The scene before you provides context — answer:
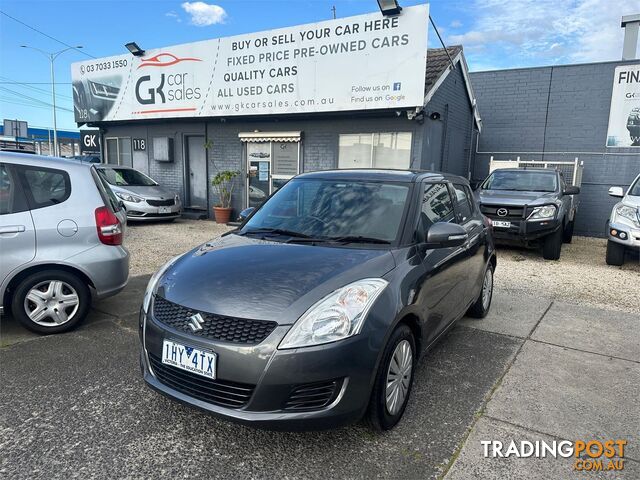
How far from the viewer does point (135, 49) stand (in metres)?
12.4

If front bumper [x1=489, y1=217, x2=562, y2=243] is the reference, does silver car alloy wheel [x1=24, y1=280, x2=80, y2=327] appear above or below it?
below

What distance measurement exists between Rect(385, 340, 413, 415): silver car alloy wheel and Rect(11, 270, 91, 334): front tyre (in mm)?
3015

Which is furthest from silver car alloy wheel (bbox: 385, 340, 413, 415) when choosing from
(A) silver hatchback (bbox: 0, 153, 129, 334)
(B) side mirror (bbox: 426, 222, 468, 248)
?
(A) silver hatchback (bbox: 0, 153, 129, 334)

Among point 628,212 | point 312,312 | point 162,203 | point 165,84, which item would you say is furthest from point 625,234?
point 165,84

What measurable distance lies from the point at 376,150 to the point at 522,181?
10.1 feet

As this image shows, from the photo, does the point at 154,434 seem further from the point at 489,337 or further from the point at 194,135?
the point at 194,135

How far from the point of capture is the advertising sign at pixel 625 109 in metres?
10.8

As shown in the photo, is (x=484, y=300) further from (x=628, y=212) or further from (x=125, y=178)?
(x=125, y=178)

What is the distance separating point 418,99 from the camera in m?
8.64

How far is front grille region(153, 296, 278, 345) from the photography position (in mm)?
2256

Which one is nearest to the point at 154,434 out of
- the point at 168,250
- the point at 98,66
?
the point at 168,250

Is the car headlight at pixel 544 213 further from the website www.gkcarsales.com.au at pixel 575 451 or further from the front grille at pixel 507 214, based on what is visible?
the website www.gkcarsales.com.au at pixel 575 451

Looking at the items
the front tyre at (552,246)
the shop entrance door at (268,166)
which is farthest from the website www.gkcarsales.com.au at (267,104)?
the front tyre at (552,246)

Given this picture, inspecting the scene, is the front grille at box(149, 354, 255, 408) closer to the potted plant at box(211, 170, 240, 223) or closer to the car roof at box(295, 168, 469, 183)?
Answer: the car roof at box(295, 168, 469, 183)
